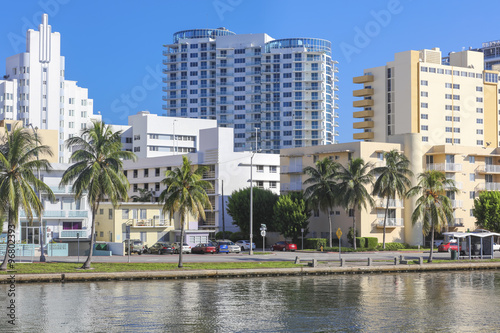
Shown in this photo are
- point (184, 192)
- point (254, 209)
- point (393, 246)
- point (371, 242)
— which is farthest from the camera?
point (254, 209)

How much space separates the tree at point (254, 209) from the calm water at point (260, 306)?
48.9 meters

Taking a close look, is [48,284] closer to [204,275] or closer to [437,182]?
[204,275]

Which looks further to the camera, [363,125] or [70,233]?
[363,125]

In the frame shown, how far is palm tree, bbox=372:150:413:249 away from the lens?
9769 cm

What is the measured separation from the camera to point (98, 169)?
5947 centimetres

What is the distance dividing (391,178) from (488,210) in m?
16.0

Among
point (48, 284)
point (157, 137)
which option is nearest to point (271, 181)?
point (157, 137)

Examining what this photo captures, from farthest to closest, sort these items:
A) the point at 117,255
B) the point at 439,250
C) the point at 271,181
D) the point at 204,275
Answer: the point at 271,181 → the point at 439,250 → the point at 117,255 → the point at 204,275

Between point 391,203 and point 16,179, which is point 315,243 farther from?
point 16,179

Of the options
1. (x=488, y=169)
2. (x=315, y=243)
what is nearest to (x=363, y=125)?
(x=488, y=169)

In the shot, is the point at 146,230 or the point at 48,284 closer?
the point at 48,284

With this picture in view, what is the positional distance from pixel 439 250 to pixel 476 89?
7781cm

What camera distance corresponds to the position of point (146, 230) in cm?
9806

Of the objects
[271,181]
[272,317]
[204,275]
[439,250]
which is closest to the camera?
[272,317]
